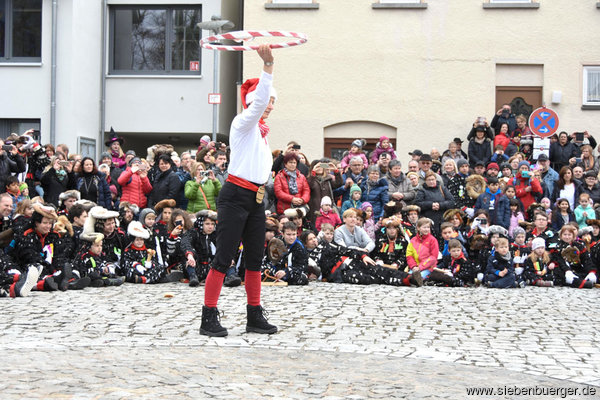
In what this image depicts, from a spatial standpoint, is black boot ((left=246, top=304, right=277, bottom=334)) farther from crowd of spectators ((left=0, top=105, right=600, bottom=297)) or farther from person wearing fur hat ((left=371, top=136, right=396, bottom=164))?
person wearing fur hat ((left=371, top=136, right=396, bottom=164))

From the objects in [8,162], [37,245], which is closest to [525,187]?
[37,245]

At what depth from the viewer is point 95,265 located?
12.9 metres

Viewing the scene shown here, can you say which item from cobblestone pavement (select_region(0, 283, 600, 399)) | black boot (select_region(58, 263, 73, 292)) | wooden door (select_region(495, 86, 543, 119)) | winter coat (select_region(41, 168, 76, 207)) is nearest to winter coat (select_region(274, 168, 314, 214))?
cobblestone pavement (select_region(0, 283, 600, 399))

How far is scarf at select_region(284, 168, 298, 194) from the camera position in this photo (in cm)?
1478

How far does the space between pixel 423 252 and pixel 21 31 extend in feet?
49.8

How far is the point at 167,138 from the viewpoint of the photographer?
26547 mm

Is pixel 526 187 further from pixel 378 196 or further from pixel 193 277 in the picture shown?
pixel 193 277

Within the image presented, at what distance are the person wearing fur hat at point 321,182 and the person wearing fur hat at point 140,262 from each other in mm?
2853

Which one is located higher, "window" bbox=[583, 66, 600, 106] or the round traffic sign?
"window" bbox=[583, 66, 600, 106]

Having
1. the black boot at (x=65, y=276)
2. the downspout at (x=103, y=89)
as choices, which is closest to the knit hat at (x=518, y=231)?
the black boot at (x=65, y=276)

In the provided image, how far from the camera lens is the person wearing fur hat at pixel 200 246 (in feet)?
43.1

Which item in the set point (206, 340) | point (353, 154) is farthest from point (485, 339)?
point (353, 154)

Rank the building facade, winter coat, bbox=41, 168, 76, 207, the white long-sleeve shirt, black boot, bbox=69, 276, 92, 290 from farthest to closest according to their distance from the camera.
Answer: the building facade < winter coat, bbox=41, 168, 76, 207 < black boot, bbox=69, 276, 92, 290 < the white long-sleeve shirt

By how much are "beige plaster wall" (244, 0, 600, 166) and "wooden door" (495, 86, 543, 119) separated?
0.24 m
